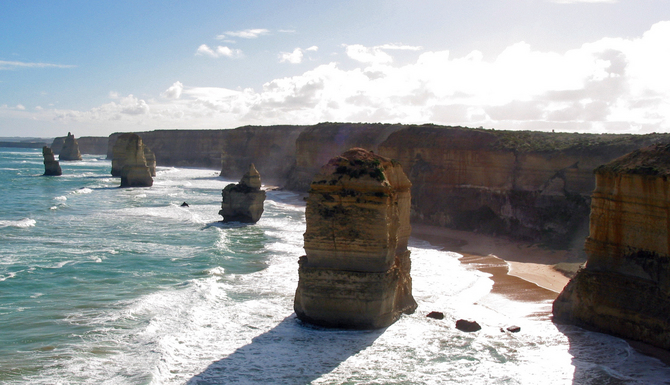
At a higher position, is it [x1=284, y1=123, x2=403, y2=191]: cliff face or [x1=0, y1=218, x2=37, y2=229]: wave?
[x1=284, y1=123, x2=403, y2=191]: cliff face

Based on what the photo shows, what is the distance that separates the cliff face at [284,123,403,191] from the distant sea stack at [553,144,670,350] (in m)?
34.2

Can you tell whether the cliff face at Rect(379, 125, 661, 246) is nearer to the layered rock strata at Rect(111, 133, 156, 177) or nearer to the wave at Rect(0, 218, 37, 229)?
the wave at Rect(0, 218, 37, 229)

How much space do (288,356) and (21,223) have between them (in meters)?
23.2

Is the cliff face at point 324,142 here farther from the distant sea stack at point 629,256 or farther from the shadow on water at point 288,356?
the shadow on water at point 288,356

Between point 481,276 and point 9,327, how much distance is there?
14.4 meters

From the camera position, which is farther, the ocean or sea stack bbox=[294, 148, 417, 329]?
sea stack bbox=[294, 148, 417, 329]

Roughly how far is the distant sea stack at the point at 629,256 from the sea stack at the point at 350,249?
4797 mm

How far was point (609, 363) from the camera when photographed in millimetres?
10289

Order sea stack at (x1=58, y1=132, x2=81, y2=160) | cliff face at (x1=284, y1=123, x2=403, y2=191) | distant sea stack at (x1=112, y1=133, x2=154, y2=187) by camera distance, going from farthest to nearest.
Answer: sea stack at (x1=58, y1=132, x2=81, y2=160) → distant sea stack at (x1=112, y1=133, x2=154, y2=187) → cliff face at (x1=284, y1=123, x2=403, y2=191)

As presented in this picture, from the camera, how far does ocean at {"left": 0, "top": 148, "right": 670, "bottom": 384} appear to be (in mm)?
9641

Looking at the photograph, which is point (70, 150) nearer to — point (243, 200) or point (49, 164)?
point (49, 164)

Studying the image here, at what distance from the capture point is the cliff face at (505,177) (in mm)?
25309

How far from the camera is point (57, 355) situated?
1041 centimetres

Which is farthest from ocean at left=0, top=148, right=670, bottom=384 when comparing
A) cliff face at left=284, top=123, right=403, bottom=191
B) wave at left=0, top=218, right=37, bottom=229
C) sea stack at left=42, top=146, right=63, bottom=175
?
sea stack at left=42, top=146, right=63, bottom=175
